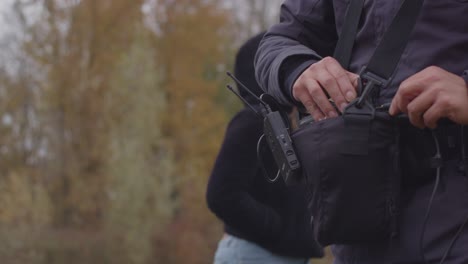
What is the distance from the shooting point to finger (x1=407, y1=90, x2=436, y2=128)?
1.62 m

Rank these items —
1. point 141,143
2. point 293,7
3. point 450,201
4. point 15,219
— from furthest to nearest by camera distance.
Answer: point 141,143 → point 15,219 → point 293,7 → point 450,201

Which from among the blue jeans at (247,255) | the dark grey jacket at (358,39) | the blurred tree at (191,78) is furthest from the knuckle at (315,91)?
the blurred tree at (191,78)

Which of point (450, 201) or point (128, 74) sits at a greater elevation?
point (450, 201)

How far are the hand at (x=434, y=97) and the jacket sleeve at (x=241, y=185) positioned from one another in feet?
7.03

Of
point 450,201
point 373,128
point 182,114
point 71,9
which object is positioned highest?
point 373,128

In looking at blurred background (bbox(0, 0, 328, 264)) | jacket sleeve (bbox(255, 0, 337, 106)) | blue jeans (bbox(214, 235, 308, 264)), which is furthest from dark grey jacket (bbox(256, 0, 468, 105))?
blurred background (bbox(0, 0, 328, 264))

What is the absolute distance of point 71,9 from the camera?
1980 cm

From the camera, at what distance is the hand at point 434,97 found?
1.60 m

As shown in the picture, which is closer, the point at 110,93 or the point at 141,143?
the point at 141,143

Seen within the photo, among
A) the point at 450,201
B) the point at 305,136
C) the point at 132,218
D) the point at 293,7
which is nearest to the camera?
the point at 450,201

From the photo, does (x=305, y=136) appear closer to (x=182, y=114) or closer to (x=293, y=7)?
(x=293, y=7)

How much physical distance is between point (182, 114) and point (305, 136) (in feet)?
75.4

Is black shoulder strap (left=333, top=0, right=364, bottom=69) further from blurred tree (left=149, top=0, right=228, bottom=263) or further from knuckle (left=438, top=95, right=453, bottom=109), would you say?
blurred tree (left=149, top=0, right=228, bottom=263)

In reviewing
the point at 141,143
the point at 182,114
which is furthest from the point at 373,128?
the point at 182,114
